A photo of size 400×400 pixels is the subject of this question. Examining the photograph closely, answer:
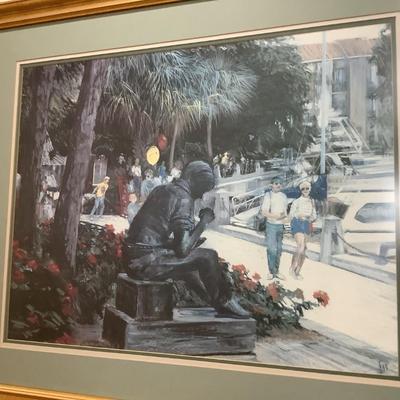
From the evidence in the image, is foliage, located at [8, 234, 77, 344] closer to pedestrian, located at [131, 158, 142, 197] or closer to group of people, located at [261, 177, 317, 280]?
pedestrian, located at [131, 158, 142, 197]

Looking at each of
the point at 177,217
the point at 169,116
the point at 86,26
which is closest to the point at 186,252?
the point at 177,217

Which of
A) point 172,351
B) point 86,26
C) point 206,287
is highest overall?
point 86,26

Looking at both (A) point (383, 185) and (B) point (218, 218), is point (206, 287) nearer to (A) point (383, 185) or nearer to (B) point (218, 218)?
(B) point (218, 218)

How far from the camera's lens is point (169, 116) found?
1.14 m

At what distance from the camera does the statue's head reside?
110cm

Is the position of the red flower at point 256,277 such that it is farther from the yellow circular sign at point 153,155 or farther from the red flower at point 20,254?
the red flower at point 20,254

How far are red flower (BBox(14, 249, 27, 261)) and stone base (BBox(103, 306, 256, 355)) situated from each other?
277 millimetres

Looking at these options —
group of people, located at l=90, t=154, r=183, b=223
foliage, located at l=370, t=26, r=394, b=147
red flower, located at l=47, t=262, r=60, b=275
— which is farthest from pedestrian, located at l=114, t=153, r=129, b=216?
foliage, located at l=370, t=26, r=394, b=147

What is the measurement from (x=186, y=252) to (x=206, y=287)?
0.30ft

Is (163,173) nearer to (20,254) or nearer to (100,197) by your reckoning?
(100,197)

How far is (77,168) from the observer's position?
1210mm

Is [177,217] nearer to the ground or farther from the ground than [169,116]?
nearer to the ground
